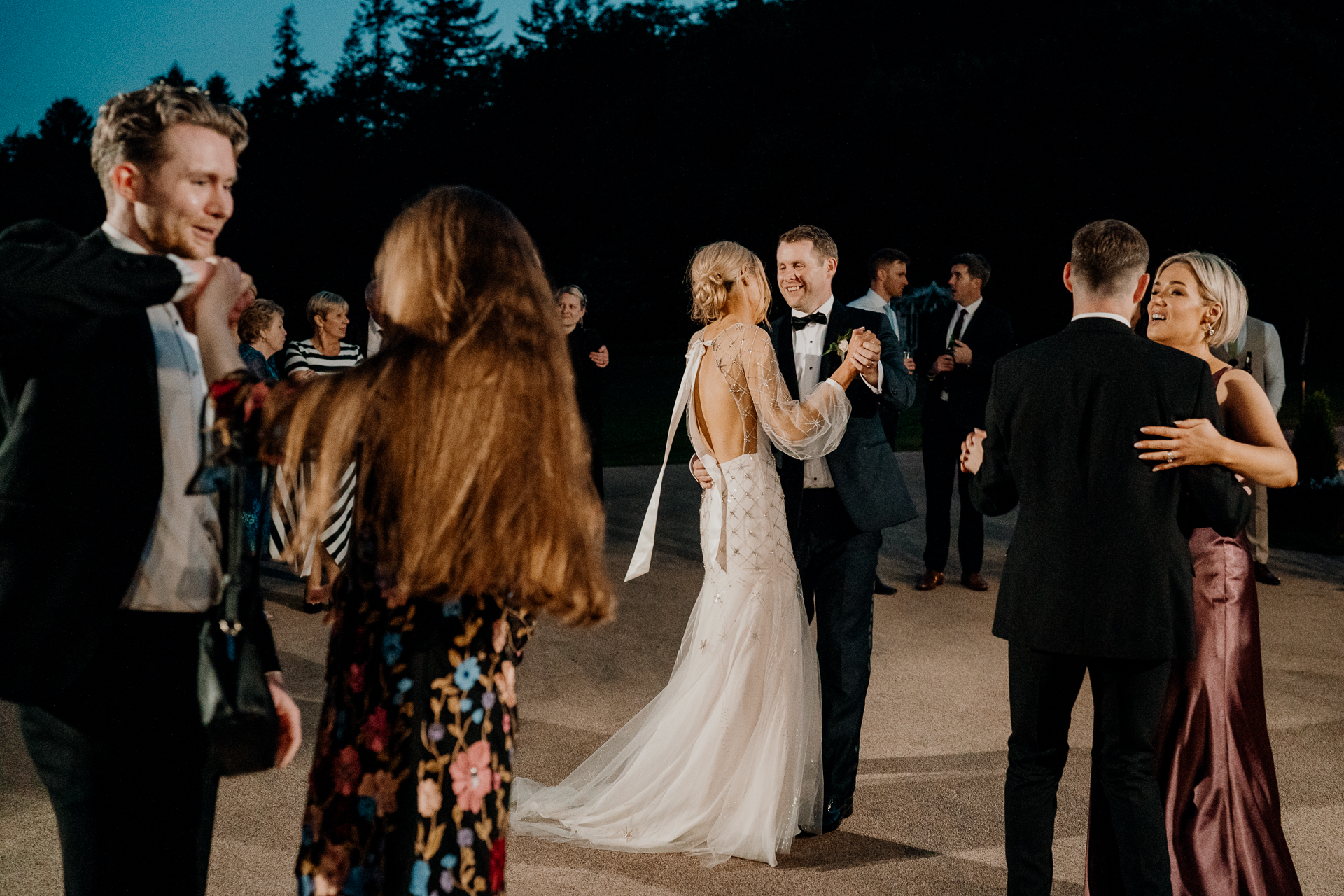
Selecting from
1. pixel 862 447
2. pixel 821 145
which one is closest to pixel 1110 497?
pixel 862 447

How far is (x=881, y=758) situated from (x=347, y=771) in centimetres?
331

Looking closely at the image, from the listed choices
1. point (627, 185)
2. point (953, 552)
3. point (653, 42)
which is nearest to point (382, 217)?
point (627, 185)

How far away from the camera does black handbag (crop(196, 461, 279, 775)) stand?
73.2 inches

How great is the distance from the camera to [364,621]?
2025 millimetres

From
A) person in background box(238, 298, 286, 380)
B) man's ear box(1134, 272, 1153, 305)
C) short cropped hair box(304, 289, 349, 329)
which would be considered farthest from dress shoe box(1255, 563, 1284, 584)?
person in background box(238, 298, 286, 380)

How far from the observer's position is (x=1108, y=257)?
2998mm

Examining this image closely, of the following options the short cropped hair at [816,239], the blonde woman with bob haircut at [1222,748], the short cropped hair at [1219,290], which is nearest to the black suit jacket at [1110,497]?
the blonde woman with bob haircut at [1222,748]

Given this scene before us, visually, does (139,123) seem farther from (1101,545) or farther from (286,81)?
(286,81)

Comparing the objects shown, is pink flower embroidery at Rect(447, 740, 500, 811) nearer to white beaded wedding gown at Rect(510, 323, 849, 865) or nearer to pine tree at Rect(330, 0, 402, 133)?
white beaded wedding gown at Rect(510, 323, 849, 865)

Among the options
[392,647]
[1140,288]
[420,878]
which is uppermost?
[1140,288]

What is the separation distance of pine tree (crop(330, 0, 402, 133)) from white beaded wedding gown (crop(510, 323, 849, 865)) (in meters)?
61.6

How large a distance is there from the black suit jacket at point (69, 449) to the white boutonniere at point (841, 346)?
2596 millimetres

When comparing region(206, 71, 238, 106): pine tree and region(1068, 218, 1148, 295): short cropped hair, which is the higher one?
region(206, 71, 238, 106): pine tree

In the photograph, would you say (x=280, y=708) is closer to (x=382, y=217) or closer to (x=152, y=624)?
(x=152, y=624)
